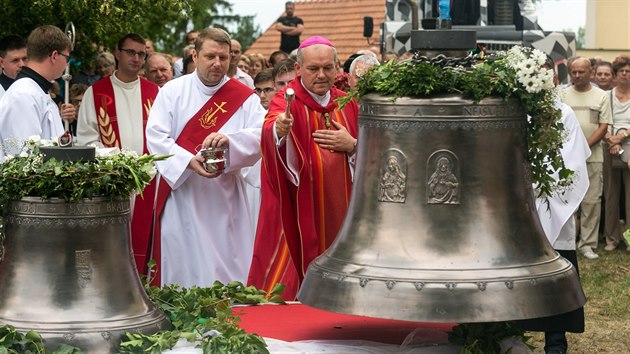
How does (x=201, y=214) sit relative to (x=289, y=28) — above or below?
below

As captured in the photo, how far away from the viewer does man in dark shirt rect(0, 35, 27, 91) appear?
946cm

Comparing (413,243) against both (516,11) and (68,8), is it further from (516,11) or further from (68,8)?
(516,11)

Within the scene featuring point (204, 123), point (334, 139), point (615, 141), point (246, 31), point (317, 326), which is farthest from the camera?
point (246, 31)

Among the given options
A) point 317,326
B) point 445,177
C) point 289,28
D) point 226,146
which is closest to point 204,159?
point 226,146

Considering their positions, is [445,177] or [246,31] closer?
[445,177]

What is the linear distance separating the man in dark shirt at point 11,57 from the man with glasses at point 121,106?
2.01 ft

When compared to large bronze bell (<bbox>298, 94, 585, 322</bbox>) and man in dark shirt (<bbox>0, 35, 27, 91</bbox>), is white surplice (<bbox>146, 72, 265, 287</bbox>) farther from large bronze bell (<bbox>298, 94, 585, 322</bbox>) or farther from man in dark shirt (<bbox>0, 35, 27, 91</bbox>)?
large bronze bell (<bbox>298, 94, 585, 322</bbox>)

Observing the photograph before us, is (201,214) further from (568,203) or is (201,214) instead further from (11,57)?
(11,57)

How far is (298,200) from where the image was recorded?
23.0ft

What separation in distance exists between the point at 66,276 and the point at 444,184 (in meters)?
1.53

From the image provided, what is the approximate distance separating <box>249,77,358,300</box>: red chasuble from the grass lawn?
1565 millimetres

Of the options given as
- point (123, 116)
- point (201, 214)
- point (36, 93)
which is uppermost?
point (36, 93)

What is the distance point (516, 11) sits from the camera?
49.1 ft

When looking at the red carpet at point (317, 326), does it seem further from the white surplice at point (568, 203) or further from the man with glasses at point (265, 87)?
the man with glasses at point (265, 87)
